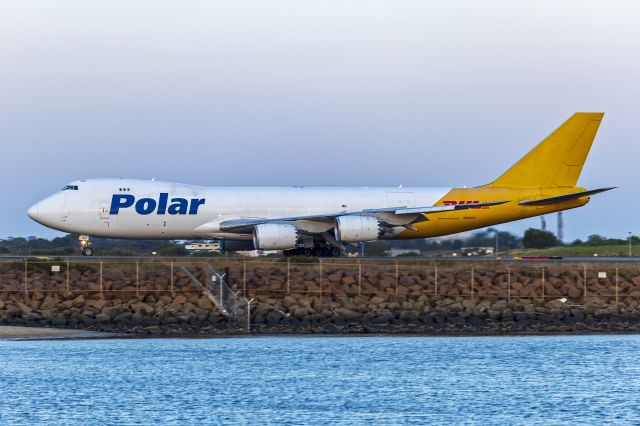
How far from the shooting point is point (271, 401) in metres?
37.5

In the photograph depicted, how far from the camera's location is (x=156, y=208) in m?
60.0

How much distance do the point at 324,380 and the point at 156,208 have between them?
2121cm

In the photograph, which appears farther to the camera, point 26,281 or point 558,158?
point 558,158

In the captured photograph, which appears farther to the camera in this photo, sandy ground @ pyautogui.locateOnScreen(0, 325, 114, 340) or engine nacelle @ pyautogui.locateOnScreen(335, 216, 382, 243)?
engine nacelle @ pyautogui.locateOnScreen(335, 216, 382, 243)

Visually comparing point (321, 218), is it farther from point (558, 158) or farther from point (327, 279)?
point (558, 158)

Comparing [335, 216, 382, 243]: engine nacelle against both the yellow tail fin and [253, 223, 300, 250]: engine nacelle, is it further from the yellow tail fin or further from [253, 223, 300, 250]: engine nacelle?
the yellow tail fin

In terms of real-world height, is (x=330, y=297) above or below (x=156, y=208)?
below

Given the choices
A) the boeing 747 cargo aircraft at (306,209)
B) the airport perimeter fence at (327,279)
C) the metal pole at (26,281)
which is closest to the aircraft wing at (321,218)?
the boeing 747 cargo aircraft at (306,209)

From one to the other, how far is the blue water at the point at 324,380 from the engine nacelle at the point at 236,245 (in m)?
14.8

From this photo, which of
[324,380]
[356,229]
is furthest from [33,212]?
[324,380]

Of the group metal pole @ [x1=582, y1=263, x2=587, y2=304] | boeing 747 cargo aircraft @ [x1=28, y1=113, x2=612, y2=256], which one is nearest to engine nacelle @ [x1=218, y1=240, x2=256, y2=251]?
boeing 747 cargo aircraft @ [x1=28, y1=113, x2=612, y2=256]

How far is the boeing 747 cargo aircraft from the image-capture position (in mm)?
59906

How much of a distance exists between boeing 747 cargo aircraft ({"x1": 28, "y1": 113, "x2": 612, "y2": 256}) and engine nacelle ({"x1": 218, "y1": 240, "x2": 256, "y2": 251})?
5 cm

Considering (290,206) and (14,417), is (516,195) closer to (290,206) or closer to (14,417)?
(290,206)
